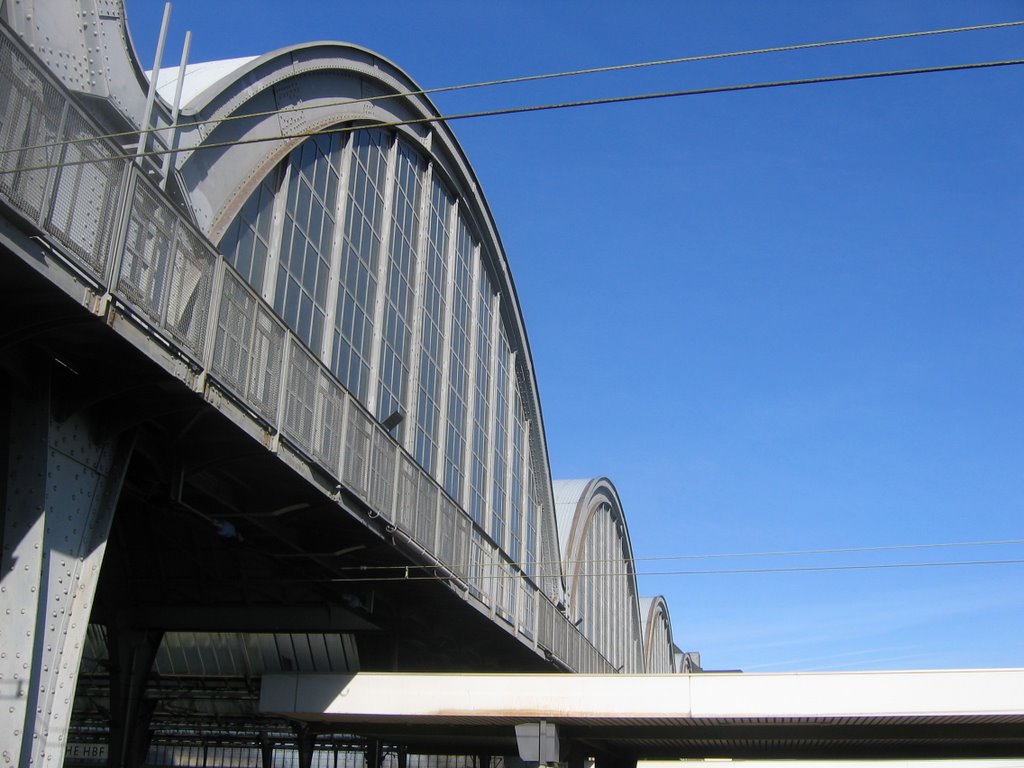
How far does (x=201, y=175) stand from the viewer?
56.5 ft

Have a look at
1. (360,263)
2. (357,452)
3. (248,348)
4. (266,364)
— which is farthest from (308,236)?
(248,348)

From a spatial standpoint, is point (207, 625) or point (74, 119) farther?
point (207, 625)

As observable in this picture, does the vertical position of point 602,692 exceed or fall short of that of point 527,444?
it falls short

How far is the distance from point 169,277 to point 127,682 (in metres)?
12.8

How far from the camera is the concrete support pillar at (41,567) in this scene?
32.5 ft

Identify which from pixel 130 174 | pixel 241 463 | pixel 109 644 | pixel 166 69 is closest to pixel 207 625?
pixel 109 644

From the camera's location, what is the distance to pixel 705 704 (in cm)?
1872

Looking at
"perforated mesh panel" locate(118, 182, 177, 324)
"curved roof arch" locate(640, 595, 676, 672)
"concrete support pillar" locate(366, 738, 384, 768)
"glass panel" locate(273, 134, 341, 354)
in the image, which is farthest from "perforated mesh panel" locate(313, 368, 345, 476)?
"curved roof arch" locate(640, 595, 676, 672)

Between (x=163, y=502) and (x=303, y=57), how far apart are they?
11.1 meters

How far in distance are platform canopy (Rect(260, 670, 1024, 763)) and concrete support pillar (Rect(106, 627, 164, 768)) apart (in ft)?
10.3

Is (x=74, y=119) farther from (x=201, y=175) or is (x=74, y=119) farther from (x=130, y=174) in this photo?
(x=201, y=175)

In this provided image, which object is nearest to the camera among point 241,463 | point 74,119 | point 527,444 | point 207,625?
point 74,119

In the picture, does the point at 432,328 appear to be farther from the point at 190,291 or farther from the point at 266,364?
the point at 190,291

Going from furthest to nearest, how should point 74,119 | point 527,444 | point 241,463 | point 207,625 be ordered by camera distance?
point 527,444 → point 207,625 → point 241,463 → point 74,119
